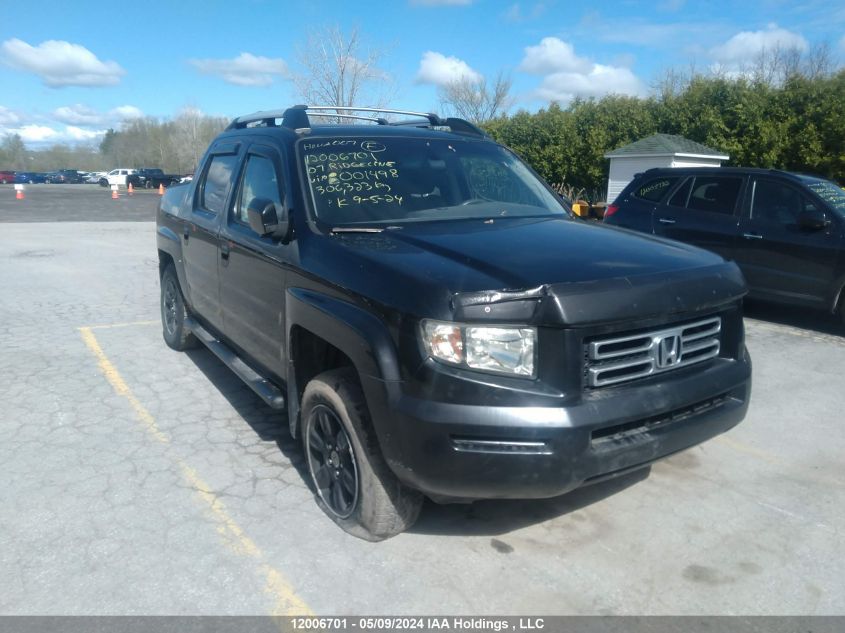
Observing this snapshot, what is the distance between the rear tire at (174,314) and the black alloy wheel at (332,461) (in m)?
2.84

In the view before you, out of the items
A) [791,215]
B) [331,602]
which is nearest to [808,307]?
[791,215]

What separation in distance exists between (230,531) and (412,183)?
6.95 feet

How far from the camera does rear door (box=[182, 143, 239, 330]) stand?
476 centimetres

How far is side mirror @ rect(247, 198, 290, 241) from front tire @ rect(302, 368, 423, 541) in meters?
0.83

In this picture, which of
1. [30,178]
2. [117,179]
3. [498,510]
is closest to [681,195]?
[498,510]

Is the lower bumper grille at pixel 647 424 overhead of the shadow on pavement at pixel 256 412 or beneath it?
overhead

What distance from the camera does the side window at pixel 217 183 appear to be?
476cm

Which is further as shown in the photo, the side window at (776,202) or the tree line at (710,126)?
the tree line at (710,126)

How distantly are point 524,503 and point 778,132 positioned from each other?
16.8 meters

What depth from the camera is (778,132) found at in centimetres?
1717

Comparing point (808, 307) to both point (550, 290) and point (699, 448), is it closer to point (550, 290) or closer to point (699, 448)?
point (699, 448)

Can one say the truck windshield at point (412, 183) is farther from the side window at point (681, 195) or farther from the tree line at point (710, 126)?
the tree line at point (710, 126)

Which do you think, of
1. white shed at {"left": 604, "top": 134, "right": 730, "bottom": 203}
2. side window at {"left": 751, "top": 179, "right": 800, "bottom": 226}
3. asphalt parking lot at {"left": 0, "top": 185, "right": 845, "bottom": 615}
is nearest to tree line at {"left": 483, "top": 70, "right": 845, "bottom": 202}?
white shed at {"left": 604, "top": 134, "right": 730, "bottom": 203}

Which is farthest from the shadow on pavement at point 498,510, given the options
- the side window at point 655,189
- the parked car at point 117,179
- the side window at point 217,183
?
the parked car at point 117,179
